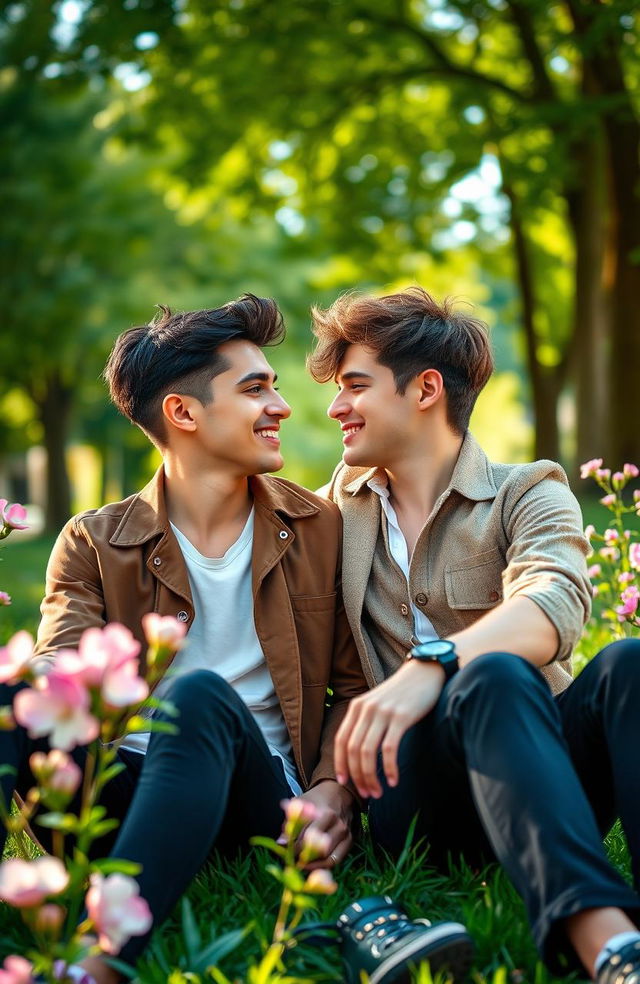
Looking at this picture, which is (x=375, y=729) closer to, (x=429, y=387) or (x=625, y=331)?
(x=429, y=387)

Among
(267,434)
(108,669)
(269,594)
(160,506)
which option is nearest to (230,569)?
(269,594)

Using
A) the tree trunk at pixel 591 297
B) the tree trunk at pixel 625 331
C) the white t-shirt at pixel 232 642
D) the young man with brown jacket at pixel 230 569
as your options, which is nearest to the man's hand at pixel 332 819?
the young man with brown jacket at pixel 230 569

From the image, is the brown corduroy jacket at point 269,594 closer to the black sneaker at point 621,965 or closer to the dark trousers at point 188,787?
the dark trousers at point 188,787

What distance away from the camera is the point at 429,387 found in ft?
11.4

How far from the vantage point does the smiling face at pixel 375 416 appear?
11.2 ft

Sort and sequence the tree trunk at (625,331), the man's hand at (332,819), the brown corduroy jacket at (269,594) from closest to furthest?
the man's hand at (332,819)
the brown corduroy jacket at (269,594)
the tree trunk at (625,331)

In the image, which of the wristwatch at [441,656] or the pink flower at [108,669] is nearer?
the pink flower at [108,669]

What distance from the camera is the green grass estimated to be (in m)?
2.40

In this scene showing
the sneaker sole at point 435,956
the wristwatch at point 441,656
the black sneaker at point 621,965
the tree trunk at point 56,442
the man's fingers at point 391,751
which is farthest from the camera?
the tree trunk at point 56,442

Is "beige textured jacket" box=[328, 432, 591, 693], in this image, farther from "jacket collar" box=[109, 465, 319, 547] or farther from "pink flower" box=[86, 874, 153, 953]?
"pink flower" box=[86, 874, 153, 953]

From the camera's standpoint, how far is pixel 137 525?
3.36 m

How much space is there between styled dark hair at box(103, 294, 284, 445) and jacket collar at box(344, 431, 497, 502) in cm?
71

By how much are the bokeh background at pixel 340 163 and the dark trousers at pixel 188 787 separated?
7633 millimetres

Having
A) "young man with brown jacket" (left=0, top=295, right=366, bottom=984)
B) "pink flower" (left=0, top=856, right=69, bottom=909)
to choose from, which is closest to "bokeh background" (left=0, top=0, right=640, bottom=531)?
"young man with brown jacket" (left=0, top=295, right=366, bottom=984)
